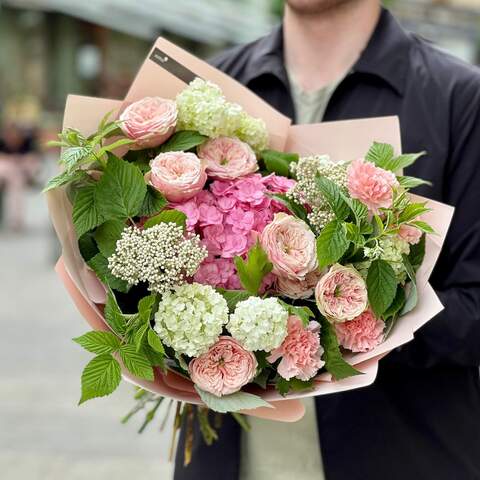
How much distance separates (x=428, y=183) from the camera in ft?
6.26

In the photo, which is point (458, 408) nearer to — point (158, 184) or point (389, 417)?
point (389, 417)

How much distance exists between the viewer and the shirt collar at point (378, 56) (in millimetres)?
2205

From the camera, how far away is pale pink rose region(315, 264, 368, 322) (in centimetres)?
171

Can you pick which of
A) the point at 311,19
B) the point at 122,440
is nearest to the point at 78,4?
the point at 122,440

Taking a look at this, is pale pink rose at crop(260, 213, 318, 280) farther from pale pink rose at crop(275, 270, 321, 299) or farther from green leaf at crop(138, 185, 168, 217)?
green leaf at crop(138, 185, 168, 217)

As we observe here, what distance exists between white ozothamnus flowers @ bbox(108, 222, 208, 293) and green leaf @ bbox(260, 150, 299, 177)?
28cm

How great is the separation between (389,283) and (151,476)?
3.14 meters

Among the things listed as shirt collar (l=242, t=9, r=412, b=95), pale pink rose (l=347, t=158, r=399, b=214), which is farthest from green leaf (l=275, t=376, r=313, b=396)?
shirt collar (l=242, t=9, r=412, b=95)

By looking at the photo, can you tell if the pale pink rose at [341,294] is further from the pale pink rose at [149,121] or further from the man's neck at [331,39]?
the man's neck at [331,39]

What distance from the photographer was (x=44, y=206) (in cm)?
1492

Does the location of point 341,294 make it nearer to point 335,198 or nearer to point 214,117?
point 335,198

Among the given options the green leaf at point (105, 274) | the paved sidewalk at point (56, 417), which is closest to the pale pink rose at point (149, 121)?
the green leaf at point (105, 274)

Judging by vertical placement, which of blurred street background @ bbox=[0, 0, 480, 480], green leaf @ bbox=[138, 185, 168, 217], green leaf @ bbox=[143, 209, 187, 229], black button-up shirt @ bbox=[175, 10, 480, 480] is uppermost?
green leaf @ bbox=[143, 209, 187, 229]

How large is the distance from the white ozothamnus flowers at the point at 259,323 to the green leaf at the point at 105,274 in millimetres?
203
